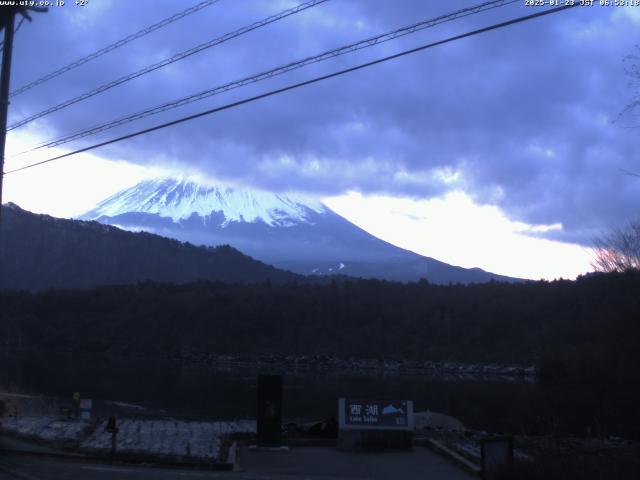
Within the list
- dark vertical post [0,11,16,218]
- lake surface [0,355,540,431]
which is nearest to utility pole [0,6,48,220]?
dark vertical post [0,11,16,218]

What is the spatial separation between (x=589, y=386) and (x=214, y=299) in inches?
2958

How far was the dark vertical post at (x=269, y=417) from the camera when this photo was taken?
55.4ft

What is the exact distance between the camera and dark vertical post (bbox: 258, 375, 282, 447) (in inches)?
664

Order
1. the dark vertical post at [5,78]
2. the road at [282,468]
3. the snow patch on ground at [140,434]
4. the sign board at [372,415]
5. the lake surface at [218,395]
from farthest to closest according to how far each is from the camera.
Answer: the lake surface at [218,395], the sign board at [372,415], the dark vertical post at [5,78], the snow patch on ground at [140,434], the road at [282,468]

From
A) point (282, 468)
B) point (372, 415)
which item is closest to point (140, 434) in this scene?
point (282, 468)

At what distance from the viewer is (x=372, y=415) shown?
17.3 metres

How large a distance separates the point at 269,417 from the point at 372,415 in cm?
215

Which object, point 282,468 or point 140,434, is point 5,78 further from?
point 282,468

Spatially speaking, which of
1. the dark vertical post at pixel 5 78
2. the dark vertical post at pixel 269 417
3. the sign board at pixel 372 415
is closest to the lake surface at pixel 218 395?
the sign board at pixel 372 415

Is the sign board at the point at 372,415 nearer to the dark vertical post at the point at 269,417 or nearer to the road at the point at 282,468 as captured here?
the road at the point at 282,468

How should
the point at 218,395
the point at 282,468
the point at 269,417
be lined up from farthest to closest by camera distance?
the point at 218,395
the point at 269,417
the point at 282,468

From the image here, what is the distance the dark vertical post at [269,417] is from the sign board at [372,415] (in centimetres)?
130

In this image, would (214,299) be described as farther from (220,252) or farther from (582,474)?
(582,474)

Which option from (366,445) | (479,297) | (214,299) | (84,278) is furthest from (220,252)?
(366,445)
